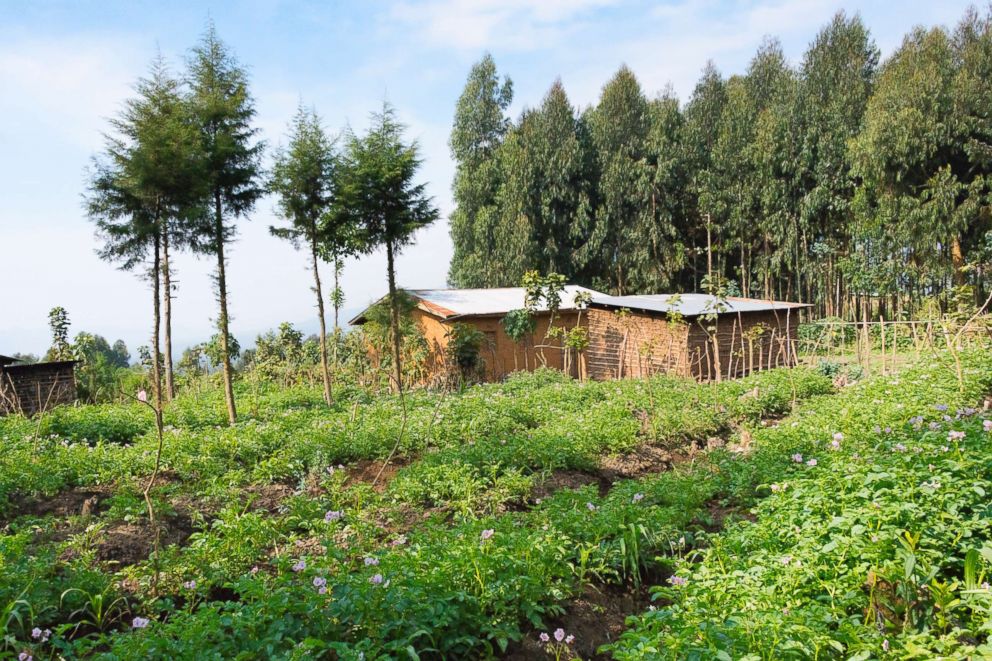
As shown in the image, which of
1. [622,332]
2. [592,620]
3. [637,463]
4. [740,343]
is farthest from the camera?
[622,332]

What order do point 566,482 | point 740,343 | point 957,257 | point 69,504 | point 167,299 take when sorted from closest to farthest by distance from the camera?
point 69,504, point 566,482, point 167,299, point 740,343, point 957,257

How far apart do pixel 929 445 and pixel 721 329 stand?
11.7 meters

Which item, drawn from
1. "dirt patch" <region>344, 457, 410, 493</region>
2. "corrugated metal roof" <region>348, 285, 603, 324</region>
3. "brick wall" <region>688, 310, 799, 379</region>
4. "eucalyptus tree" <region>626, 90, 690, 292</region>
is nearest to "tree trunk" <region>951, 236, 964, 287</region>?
"brick wall" <region>688, 310, 799, 379</region>

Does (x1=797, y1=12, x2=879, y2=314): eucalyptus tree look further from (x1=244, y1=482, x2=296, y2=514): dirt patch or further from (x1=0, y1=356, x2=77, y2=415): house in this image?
(x1=0, y1=356, x2=77, y2=415): house

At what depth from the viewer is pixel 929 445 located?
4039 millimetres

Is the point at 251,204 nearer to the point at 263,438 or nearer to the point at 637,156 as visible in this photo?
the point at 263,438

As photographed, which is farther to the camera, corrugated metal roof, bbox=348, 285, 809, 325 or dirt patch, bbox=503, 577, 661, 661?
corrugated metal roof, bbox=348, 285, 809, 325

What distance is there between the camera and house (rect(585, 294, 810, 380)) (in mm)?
14289

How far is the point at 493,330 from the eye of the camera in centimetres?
1770

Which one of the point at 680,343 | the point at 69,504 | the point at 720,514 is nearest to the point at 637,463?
the point at 720,514

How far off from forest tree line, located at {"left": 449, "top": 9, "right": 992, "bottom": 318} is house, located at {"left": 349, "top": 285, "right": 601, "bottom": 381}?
243 inches

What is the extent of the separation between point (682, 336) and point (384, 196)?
735 centimetres

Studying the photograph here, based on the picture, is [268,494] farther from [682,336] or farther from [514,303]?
[514,303]

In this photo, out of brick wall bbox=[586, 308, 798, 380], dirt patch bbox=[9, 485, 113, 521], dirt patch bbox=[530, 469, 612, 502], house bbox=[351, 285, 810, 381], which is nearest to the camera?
dirt patch bbox=[9, 485, 113, 521]
